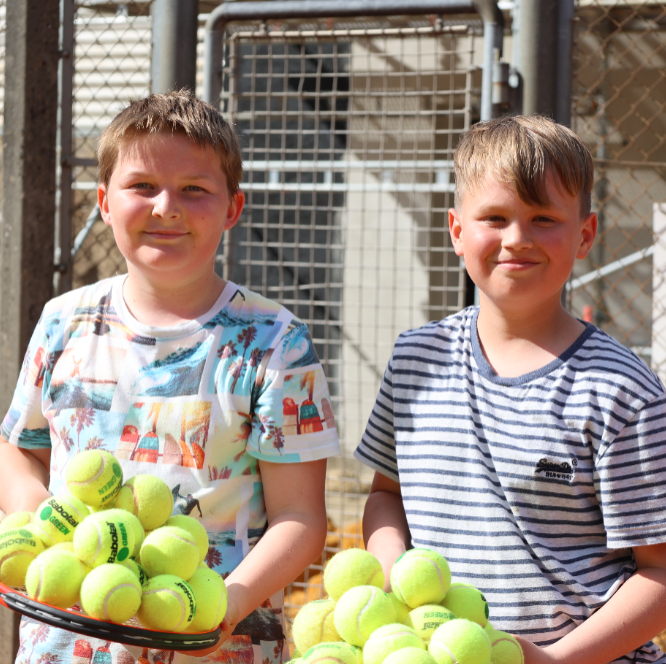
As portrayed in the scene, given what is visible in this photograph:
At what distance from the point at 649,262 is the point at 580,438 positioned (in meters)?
4.97

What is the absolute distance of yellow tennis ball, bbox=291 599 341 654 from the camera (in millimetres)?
1260

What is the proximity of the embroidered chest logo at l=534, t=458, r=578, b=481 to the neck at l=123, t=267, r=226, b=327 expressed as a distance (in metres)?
0.83

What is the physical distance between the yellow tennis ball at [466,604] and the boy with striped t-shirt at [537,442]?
0.21 metres

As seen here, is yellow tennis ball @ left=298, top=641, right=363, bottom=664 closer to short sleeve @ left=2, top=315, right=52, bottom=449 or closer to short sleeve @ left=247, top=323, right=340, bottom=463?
short sleeve @ left=247, top=323, right=340, bottom=463

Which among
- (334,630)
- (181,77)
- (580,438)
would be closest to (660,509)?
(580,438)

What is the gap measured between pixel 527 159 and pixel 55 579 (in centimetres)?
121

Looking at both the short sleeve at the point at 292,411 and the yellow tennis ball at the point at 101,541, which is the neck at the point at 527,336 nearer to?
the short sleeve at the point at 292,411

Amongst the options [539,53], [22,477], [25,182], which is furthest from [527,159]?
[25,182]

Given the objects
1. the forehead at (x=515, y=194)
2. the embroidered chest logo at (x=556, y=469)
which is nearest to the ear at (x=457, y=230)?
the forehead at (x=515, y=194)

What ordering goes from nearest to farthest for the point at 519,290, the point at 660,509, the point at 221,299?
the point at 660,509, the point at 519,290, the point at 221,299

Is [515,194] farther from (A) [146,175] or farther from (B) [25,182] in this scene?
(B) [25,182]

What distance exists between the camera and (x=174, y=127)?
1.65 metres

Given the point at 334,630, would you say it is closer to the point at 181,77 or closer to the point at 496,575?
the point at 496,575

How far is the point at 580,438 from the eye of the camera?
4.87 feet
